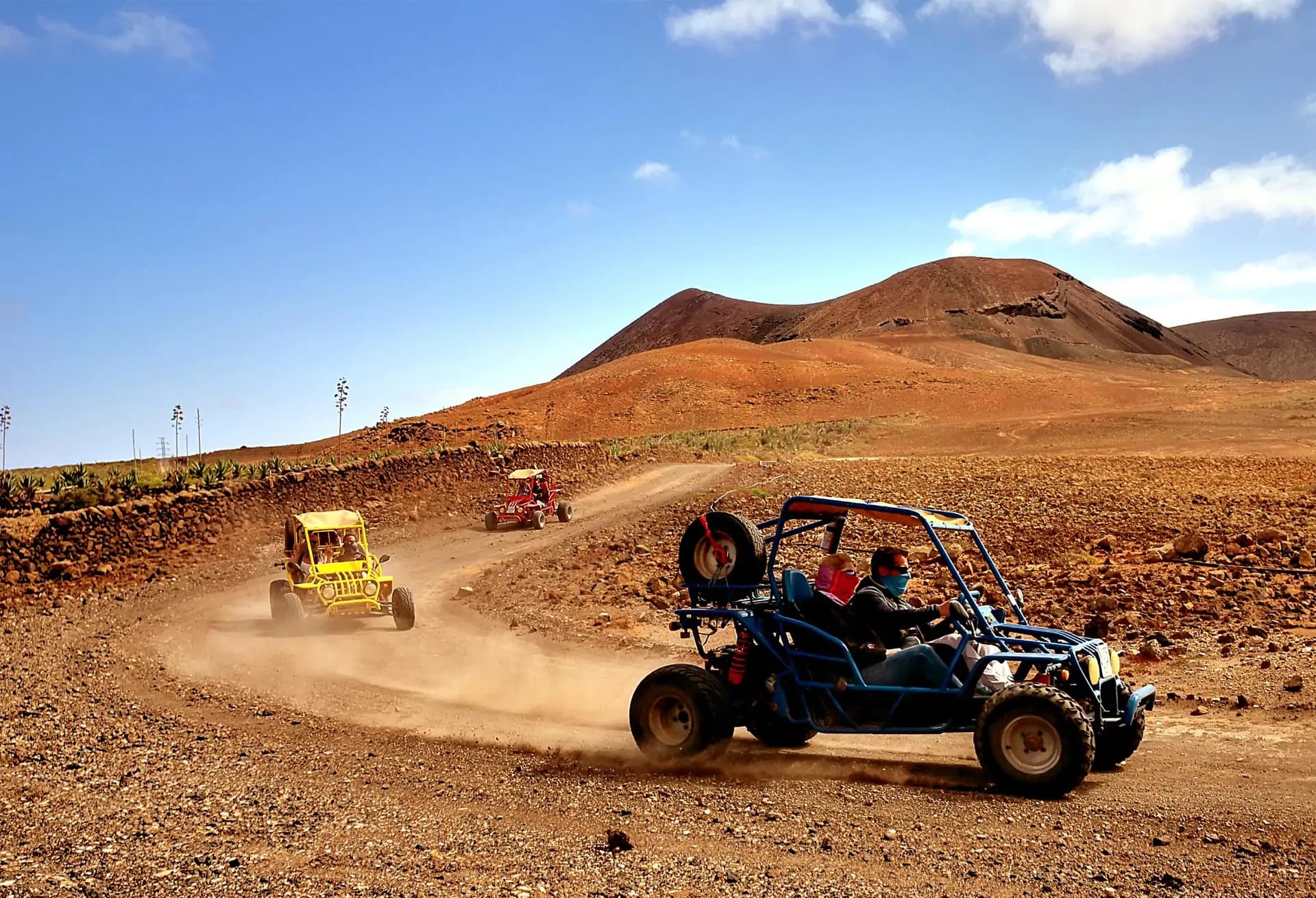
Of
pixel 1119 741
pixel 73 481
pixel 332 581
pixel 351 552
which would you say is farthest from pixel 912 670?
pixel 73 481

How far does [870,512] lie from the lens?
8414mm

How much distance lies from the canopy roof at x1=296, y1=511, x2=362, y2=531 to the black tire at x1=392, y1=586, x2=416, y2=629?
2003mm

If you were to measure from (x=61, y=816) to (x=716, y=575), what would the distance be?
17.8ft

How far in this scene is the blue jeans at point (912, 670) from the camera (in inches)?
314

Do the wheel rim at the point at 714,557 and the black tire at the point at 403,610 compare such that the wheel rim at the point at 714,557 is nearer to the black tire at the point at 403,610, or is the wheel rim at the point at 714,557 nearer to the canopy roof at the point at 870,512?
the canopy roof at the point at 870,512

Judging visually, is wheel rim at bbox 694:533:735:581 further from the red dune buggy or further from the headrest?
the red dune buggy

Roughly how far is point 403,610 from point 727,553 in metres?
9.68

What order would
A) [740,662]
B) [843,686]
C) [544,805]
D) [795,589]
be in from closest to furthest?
[544,805] < [843,686] < [795,589] < [740,662]

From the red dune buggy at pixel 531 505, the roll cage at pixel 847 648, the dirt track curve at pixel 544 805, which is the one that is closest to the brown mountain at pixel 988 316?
the red dune buggy at pixel 531 505

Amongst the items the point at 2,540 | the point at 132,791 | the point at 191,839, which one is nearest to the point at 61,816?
the point at 132,791

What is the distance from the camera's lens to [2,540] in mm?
22312

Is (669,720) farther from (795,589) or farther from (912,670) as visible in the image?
(912,670)

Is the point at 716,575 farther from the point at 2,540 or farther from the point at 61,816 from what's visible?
the point at 2,540

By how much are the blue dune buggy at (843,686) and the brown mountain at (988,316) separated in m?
112
